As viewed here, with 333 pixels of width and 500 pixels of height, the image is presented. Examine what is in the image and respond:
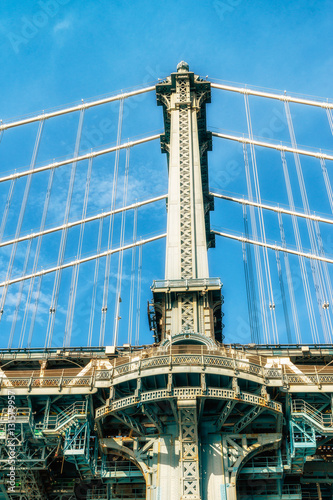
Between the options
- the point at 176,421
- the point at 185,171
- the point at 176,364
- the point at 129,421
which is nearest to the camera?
the point at 176,364

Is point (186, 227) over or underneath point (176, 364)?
over

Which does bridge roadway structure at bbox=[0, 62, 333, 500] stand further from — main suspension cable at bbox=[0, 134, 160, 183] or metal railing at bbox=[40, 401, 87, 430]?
main suspension cable at bbox=[0, 134, 160, 183]

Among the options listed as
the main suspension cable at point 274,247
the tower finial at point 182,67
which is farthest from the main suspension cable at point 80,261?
the tower finial at point 182,67

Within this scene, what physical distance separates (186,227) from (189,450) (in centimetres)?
1688

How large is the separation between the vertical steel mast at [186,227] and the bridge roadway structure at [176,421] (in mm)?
143

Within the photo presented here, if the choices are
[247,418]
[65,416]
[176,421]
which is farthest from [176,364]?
[65,416]

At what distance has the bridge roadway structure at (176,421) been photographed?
3114 cm

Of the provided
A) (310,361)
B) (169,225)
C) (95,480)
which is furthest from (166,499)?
(169,225)

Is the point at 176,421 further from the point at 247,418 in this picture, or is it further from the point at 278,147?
the point at 278,147

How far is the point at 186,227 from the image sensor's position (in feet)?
139

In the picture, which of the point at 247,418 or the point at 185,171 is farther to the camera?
the point at 185,171

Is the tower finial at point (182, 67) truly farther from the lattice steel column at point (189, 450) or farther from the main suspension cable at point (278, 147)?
the lattice steel column at point (189, 450)

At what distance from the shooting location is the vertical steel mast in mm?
37438

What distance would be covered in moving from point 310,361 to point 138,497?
46.4ft
